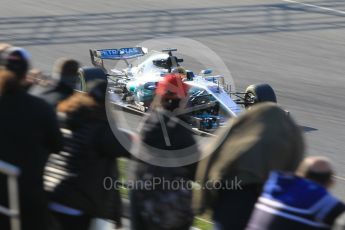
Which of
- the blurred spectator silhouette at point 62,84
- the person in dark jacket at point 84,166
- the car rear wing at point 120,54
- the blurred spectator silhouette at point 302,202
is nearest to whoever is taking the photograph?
the blurred spectator silhouette at point 302,202

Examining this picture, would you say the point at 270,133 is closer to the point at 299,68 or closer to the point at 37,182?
the point at 37,182

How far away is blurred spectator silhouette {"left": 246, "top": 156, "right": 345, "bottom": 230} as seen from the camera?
403 cm

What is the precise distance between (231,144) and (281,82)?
40.1 ft

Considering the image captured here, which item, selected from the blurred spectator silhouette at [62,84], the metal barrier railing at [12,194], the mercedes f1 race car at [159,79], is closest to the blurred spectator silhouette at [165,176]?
the metal barrier railing at [12,194]

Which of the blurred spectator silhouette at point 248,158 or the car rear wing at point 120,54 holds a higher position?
the blurred spectator silhouette at point 248,158

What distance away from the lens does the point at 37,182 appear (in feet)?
16.0

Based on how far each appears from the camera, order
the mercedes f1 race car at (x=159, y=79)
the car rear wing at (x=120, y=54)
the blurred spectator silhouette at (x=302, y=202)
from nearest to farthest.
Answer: the blurred spectator silhouette at (x=302, y=202) → the mercedes f1 race car at (x=159, y=79) → the car rear wing at (x=120, y=54)

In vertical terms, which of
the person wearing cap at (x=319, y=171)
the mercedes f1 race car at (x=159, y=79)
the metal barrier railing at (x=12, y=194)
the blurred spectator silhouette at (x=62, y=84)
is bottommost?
the mercedes f1 race car at (x=159, y=79)

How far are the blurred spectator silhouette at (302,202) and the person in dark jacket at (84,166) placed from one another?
1.14 metres

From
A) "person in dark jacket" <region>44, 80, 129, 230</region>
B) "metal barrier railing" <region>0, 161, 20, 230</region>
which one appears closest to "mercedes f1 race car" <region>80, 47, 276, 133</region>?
"person in dark jacket" <region>44, 80, 129, 230</region>

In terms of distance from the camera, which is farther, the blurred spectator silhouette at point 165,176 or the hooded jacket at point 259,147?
the blurred spectator silhouette at point 165,176

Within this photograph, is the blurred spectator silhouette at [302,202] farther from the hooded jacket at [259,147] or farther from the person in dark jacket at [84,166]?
the person in dark jacket at [84,166]

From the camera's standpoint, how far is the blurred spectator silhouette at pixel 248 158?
4.56 metres

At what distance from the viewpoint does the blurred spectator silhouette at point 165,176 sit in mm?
4820
